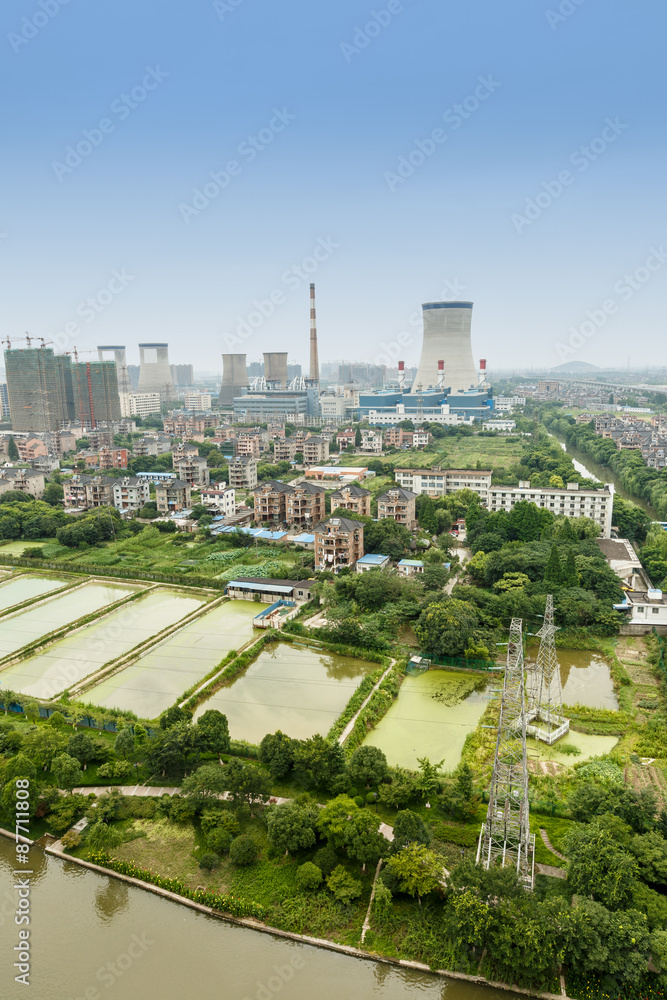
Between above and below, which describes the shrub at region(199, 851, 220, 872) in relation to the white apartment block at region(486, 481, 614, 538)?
below

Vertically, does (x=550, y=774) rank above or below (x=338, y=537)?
below

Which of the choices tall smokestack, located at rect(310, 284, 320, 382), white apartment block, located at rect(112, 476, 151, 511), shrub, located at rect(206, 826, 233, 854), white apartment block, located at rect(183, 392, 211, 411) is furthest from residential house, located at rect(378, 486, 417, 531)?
white apartment block, located at rect(183, 392, 211, 411)

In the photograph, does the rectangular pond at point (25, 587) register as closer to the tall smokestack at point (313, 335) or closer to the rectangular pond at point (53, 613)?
the rectangular pond at point (53, 613)

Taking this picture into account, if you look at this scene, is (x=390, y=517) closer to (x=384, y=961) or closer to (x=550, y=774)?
(x=550, y=774)

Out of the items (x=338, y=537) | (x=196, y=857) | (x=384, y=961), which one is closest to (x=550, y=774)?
(x=384, y=961)

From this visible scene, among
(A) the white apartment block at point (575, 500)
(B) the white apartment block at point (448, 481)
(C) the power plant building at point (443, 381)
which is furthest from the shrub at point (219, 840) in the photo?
(C) the power plant building at point (443, 381)

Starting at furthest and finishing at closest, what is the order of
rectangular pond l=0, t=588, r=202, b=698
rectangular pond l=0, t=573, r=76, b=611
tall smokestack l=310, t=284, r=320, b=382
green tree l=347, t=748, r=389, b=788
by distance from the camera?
tall smokestack l=310, t=284, r=320, b=382 < rectangular pond l=0, t=573, r=76, b=611 < rectangular pond l=0, t=588, r=202, b=698 < green tree l=347, t=748, r=389, b=788

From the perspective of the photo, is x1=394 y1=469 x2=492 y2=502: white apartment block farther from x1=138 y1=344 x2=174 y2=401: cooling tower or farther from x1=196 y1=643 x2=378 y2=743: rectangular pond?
x1=138 y1=344 x2=174 y2=401: cooling tower

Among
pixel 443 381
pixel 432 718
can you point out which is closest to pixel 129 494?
pixel 432 718
